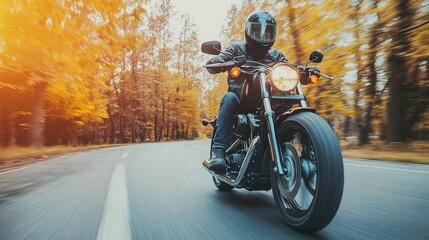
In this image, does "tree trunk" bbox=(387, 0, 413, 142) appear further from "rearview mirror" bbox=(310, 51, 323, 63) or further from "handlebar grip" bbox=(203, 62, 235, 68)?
"handlebar grip" bbox=(203, 62, 235, 68)

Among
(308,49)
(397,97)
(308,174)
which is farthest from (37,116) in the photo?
(308,174)

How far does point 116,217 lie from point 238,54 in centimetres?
198

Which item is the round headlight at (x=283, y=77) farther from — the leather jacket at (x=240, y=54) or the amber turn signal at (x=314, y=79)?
the leather jacket at (x=240, y=54)

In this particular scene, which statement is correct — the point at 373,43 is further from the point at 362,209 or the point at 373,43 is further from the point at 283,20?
the point at 362,209

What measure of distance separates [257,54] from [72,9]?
A: 9.17 meters

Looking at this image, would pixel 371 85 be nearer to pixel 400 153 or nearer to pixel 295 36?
pixel 295 36

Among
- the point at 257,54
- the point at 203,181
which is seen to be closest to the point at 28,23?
the point at 203,181

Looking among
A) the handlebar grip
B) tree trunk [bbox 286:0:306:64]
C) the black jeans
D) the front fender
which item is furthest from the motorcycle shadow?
tree trunk [bbox 286:0:306:64]

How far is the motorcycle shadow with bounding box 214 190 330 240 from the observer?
89.4 inches

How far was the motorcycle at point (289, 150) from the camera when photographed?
207cm

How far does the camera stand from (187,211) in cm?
294

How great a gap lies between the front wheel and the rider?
0.86 metres

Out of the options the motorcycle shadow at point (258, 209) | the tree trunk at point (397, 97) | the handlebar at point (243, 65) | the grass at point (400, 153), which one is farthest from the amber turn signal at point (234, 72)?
the tree trunk at point (397, 97)

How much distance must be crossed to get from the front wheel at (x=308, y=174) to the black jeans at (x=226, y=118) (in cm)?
85
